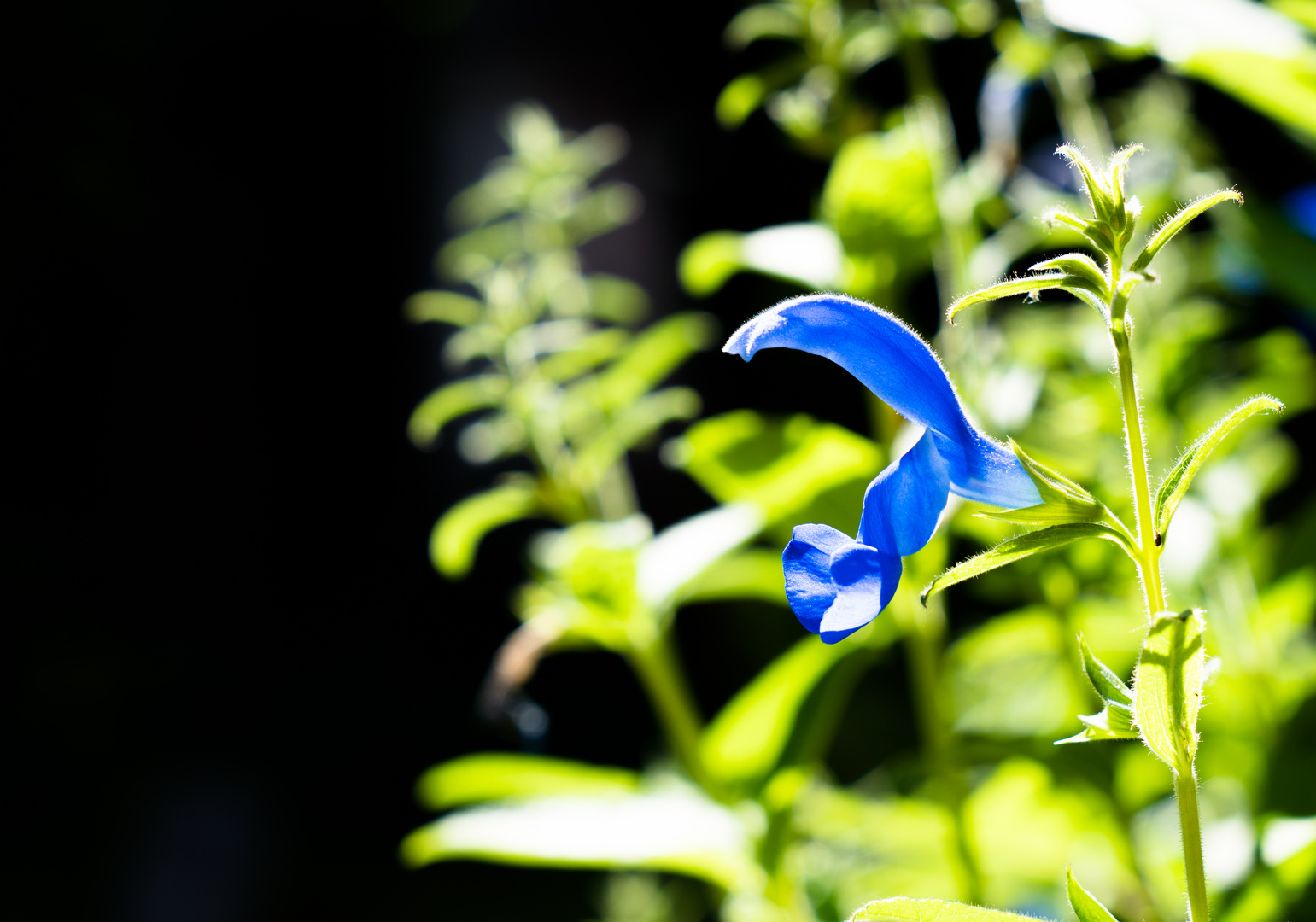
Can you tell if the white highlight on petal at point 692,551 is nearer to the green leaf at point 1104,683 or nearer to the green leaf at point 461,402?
the green leaf at point 461,402

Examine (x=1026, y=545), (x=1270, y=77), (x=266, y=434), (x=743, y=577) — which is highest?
(x=266, y=434)

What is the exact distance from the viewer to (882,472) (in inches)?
13.5

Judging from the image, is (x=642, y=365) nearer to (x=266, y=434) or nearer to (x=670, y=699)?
(x=670, y=699)

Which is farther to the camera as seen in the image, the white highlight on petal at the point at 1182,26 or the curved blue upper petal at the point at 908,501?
the white highlight on petal at the point at 1182,26

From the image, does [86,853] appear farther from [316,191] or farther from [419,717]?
[316,191]

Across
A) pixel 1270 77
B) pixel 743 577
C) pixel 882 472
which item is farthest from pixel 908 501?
pixel 743 577

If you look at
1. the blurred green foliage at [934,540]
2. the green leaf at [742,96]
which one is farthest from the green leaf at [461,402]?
the green leaf at [742,96]

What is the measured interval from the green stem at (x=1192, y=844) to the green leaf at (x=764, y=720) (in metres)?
0.38

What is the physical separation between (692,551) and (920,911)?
1.58 ft

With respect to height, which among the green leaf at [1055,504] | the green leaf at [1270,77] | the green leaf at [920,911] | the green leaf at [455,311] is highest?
the green leaf at [455,311]

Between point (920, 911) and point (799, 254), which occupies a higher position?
point (799, 254)

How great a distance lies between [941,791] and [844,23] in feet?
2.05

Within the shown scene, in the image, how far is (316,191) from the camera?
2.87m

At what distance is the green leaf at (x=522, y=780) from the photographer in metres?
0.79
